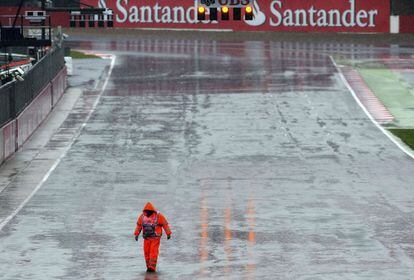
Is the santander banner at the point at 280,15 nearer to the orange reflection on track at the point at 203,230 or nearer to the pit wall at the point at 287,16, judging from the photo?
the pit wall at the point at 287,16

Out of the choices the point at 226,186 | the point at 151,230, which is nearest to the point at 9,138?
the point at 226,186

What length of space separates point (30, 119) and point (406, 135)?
15.4m

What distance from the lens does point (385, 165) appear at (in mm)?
43500

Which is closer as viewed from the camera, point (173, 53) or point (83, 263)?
point (83, 263)

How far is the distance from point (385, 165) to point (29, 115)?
15.1 metres

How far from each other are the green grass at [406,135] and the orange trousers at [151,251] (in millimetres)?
23998

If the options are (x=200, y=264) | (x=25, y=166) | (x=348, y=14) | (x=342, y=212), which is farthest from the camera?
(x=348, y=14)

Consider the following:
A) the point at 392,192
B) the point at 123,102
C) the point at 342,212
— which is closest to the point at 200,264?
the point at 342,212

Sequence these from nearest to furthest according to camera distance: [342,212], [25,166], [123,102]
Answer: [342,212], [25,166], [123,102]

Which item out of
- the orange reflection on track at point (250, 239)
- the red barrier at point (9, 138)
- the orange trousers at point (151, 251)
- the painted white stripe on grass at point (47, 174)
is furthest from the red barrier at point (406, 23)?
the orange trousers at point (151, 251)

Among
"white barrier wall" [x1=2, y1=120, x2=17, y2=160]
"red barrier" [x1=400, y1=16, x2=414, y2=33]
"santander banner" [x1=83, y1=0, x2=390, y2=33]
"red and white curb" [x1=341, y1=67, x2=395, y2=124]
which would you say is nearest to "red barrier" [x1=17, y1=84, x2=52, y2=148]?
"white barrier wall" [x1=2, y1=120, x2=17, y2=160]

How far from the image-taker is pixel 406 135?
5097 cm

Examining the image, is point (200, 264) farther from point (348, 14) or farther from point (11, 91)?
point (348, 14)

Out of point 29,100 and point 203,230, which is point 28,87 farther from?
point 203,230
